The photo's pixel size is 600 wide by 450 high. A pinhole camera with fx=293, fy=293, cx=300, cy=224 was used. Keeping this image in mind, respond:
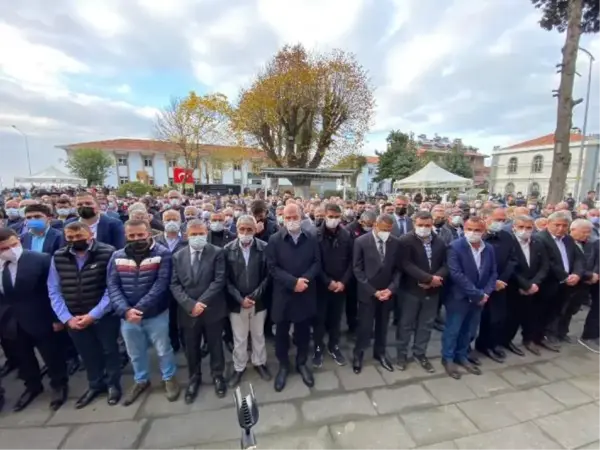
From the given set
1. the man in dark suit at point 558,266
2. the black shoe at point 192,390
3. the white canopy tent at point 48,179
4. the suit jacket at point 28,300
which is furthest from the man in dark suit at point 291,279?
the white canopy tent at point 48,179

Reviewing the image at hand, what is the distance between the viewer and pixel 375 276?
3.49m

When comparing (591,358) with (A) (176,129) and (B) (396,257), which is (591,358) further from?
(A) (176,129)

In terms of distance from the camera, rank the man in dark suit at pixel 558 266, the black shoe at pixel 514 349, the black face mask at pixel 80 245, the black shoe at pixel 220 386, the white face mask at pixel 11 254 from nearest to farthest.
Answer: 1. the white face mask at pixel 11 254
2. the black face mask at pixel 80 245
3. the black shoe at pixel 220 386
4. the man in dark suit at pixel 558 266
5. the black shoe at pixel 514 349

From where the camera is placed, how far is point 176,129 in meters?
28.7

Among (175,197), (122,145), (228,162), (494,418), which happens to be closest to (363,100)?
(175,197)

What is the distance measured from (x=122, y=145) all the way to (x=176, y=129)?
29.0 m

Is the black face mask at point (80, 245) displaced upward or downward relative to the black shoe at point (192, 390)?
upward

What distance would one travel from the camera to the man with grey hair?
10.6 ft

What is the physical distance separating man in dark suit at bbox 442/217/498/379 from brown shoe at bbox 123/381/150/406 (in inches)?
139

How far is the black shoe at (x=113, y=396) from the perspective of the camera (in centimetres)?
305

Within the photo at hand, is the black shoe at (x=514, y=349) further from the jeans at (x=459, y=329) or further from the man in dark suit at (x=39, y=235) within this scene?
the man in dark suit at (x=39, y=235)

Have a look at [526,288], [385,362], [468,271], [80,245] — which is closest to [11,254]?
[80,245]

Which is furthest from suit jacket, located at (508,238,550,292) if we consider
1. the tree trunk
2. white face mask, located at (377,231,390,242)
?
the tree trunk

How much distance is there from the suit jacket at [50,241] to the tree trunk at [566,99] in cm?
1239
